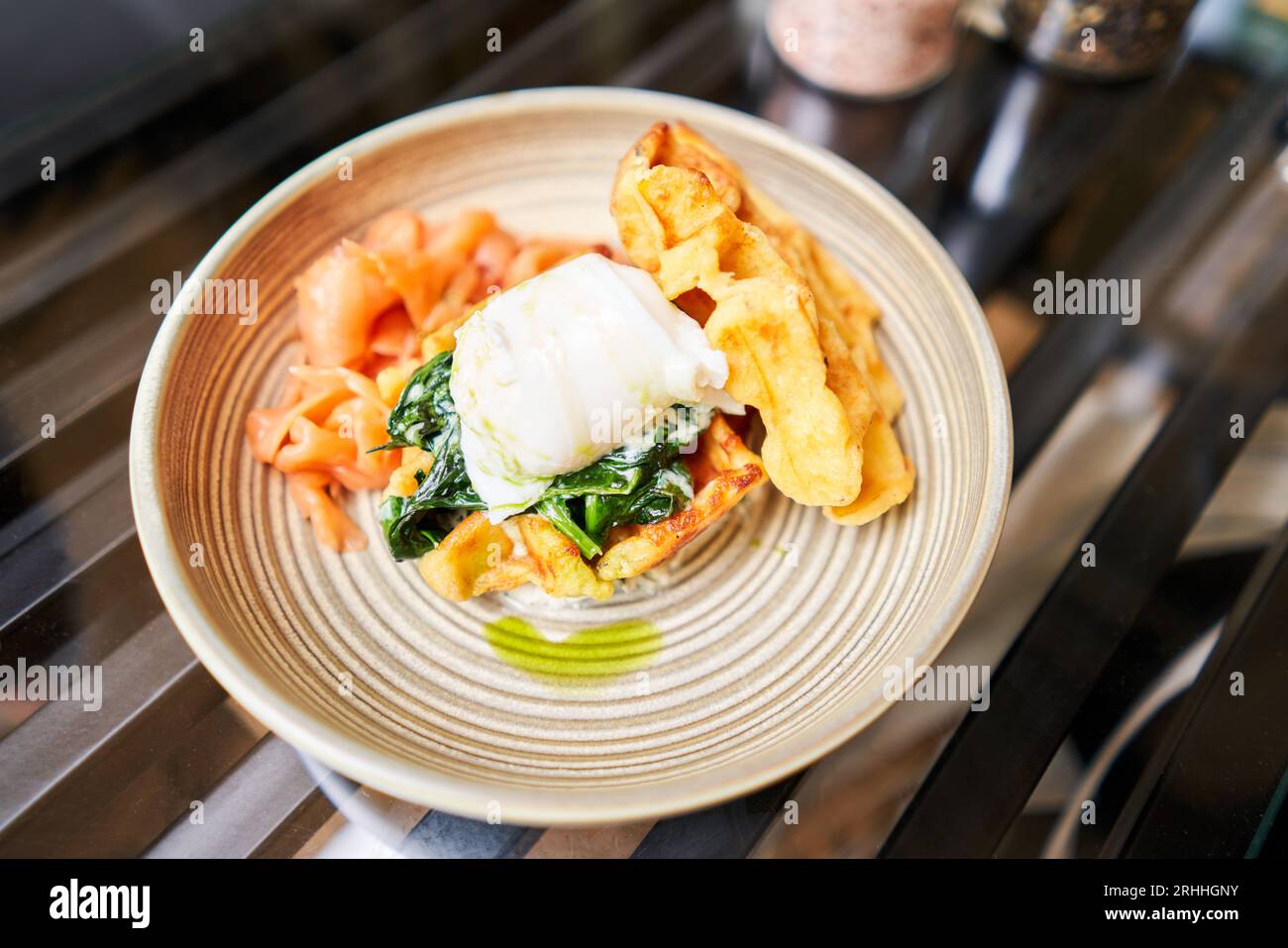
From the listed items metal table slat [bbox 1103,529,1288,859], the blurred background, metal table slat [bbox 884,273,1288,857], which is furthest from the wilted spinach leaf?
metal table slat [bbox 1103,529,1288,859]

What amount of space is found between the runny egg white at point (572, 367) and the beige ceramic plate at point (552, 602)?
11.8 inches

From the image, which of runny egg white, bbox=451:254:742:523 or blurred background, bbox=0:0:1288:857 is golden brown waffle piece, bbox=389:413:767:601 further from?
blurred background, bbox=0:0:1288:857

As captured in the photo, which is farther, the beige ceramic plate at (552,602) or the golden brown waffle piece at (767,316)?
the golden brown waffle piece at (767,316)

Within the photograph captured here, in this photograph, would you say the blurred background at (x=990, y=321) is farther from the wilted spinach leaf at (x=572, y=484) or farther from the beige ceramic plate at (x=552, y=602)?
the wilted spinach leaf at (x=572, y=484)

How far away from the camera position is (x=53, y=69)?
245cm

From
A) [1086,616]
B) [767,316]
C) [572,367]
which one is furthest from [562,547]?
[1086,616]

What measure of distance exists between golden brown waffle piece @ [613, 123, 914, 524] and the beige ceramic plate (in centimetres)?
14

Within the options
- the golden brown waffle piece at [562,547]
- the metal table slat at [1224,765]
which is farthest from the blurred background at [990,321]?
the golden brown waffle piece at [562,547]

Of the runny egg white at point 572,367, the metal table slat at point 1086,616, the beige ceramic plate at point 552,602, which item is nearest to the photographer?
the beige ceramic plate at point 552,602

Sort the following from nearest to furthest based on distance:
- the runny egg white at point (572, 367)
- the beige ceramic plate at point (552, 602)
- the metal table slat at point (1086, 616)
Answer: the beige ceramic plate at point (552, 602)
the runny egg white at point (572, 367)
the metal table slat at point (1086, 616)

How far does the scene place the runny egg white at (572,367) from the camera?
56.0 inches

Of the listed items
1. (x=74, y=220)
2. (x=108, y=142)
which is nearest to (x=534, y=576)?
(x=74, y=220)

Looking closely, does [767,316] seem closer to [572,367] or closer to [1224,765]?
[572,367]

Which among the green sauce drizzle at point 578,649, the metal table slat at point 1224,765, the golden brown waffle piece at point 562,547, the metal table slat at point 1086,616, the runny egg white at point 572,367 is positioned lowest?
the metal table slat at point 1224,765
